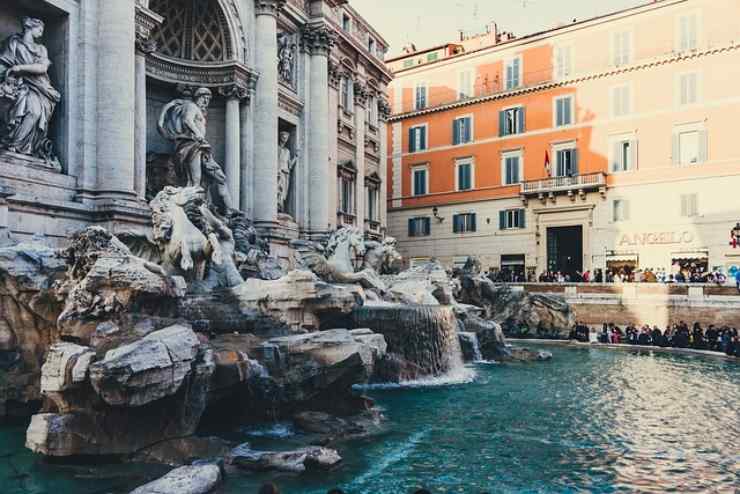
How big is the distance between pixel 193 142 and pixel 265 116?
10.6 ft

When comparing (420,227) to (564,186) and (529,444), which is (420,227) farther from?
(529,444)

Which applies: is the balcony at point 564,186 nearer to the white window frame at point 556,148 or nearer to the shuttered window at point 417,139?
the white window frame at point 556,148

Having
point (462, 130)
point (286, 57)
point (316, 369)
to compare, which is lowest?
point (316, 369)

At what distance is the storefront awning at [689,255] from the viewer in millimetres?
26312

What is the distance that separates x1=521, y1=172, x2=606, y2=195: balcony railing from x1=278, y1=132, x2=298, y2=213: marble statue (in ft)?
45.9

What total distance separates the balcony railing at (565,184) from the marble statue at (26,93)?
23020 mm

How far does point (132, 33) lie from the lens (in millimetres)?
13555

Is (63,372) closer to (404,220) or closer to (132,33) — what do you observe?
(132,33)

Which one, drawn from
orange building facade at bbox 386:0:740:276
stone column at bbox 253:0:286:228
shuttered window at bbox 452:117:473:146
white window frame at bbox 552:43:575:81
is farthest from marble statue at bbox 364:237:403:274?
white window frame at bbox 552:43:575:81

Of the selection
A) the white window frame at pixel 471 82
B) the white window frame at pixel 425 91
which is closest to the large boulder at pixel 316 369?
the white window frame at pixel 471 82

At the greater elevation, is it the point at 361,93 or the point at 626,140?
the point at 361,93

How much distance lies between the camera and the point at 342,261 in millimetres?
15000

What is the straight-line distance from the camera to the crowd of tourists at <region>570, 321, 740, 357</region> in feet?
59.3

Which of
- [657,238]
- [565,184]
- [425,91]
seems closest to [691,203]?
[657,238]
